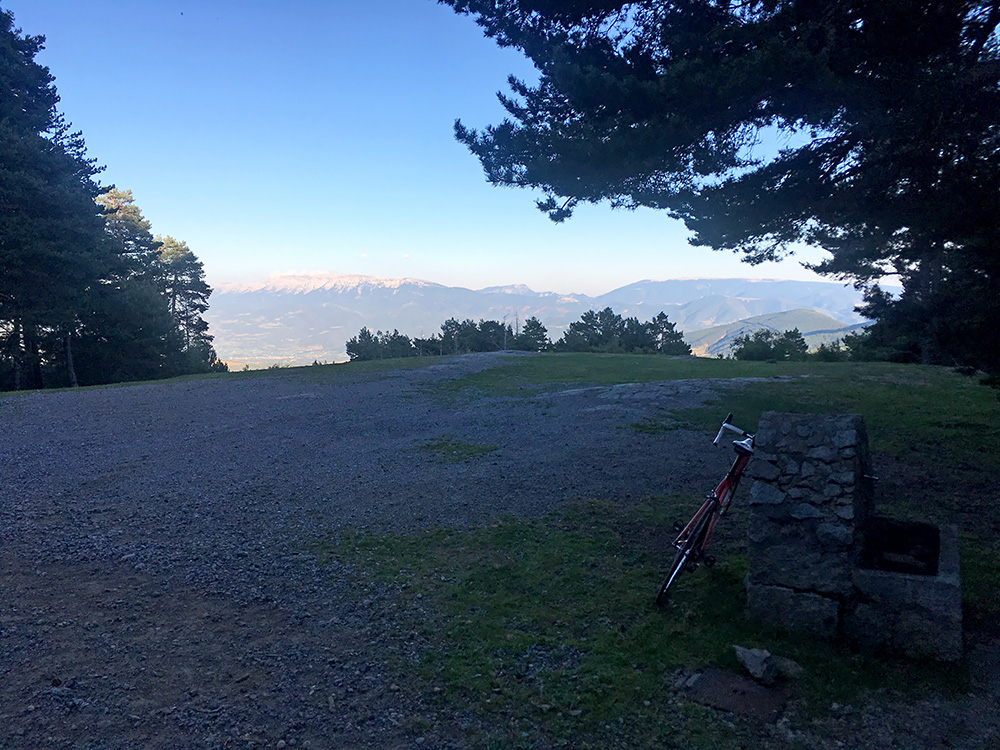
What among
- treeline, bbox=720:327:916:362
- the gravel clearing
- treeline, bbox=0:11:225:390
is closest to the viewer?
the gravel clearing

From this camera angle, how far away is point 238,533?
21.6 feet

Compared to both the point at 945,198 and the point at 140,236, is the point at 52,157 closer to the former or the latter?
the point at 140,236

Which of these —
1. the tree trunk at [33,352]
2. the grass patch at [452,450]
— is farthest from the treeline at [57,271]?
the grass patch at [452,450]

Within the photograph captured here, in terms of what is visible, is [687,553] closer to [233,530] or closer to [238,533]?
[238,533]

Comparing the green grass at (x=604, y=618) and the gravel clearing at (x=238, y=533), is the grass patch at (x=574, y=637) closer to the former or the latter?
the green grass at (x=604, y=618)

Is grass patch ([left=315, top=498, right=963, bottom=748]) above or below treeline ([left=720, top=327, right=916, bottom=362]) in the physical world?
below

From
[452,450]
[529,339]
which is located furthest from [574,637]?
[529,339]

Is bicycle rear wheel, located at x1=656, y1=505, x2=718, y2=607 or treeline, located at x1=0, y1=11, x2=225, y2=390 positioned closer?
bicycle rear wheel, located at x1=656, y1=505, x2=718, y2=607

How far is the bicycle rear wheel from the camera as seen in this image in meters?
5.00

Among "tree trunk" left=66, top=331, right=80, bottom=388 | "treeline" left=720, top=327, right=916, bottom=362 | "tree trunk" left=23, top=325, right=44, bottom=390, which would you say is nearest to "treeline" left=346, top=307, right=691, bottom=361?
"treeline" left=720, top=327, right=916, bottom=362

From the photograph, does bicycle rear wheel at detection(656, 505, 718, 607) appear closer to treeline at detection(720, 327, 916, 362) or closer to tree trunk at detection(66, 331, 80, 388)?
treeline at detection(720, 327, 916, 362)

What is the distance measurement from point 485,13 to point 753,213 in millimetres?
5831

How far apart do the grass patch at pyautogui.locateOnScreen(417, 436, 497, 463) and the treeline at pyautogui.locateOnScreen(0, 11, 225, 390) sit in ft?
58.7

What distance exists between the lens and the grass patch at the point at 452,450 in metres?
10.3
